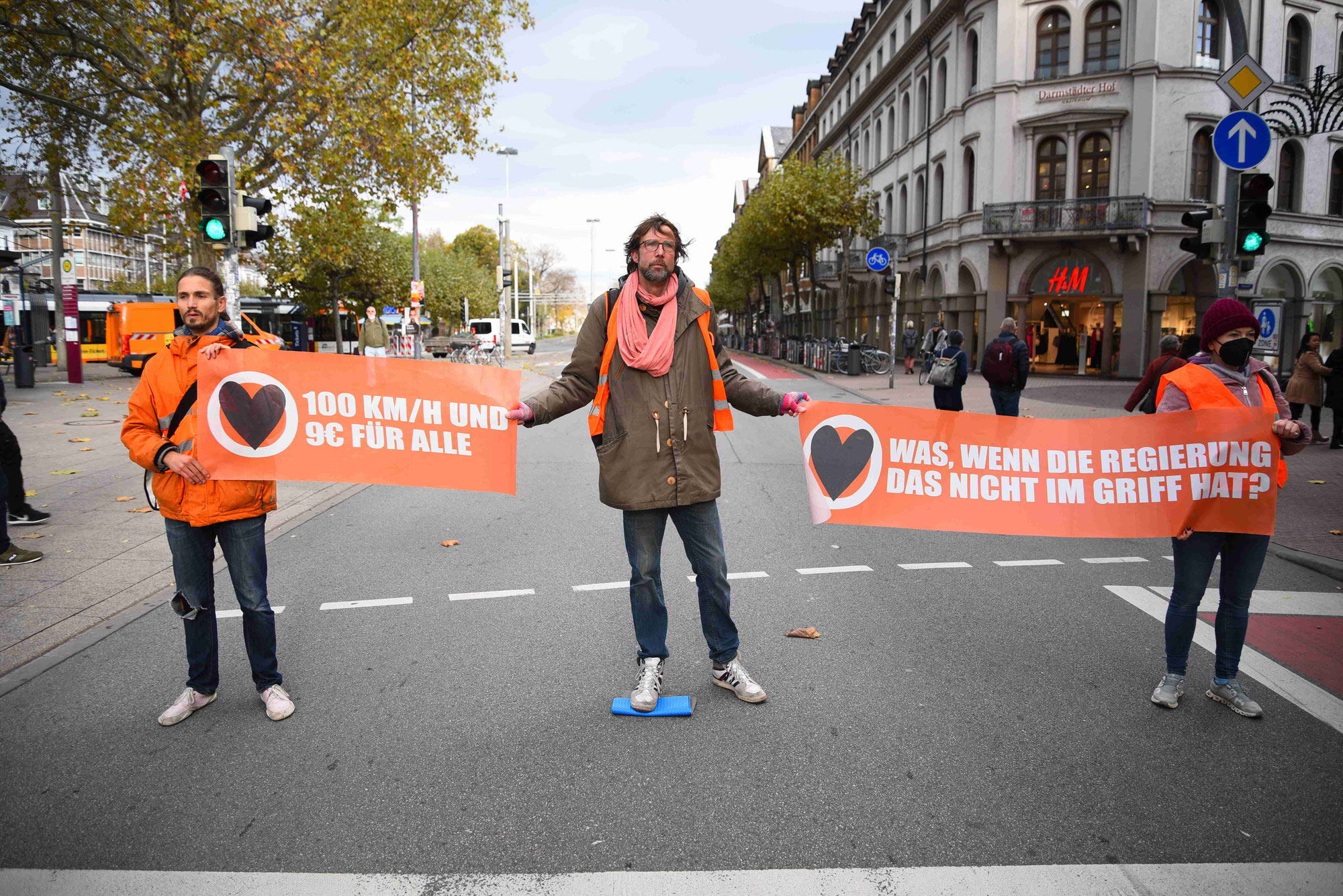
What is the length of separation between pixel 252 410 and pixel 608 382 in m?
1.67

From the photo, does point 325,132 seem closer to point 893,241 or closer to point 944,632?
point 944,632

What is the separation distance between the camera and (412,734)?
372cm

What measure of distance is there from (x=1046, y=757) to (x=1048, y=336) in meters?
33.3

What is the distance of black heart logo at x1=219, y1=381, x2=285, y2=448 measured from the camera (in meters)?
4.03

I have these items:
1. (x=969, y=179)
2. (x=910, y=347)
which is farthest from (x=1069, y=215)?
(x=910, y=347)

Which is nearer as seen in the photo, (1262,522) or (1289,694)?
(1262,522)

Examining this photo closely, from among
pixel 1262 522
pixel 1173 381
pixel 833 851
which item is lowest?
pixel 833 851

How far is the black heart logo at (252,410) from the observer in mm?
4027

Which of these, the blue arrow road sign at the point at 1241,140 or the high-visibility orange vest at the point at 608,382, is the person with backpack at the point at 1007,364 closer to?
the blue arrow road sign at the point at 1241,140

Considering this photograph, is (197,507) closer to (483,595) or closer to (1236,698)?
(483,595)

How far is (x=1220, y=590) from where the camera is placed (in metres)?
4.02

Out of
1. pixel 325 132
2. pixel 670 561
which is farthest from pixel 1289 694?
pixel 325 132

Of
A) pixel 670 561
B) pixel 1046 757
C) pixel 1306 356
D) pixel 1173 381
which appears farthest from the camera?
pixel 1306 356

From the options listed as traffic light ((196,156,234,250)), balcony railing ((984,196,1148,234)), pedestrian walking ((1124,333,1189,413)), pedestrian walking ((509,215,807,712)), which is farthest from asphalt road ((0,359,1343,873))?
balcony railing ((984,196,1148,234))
